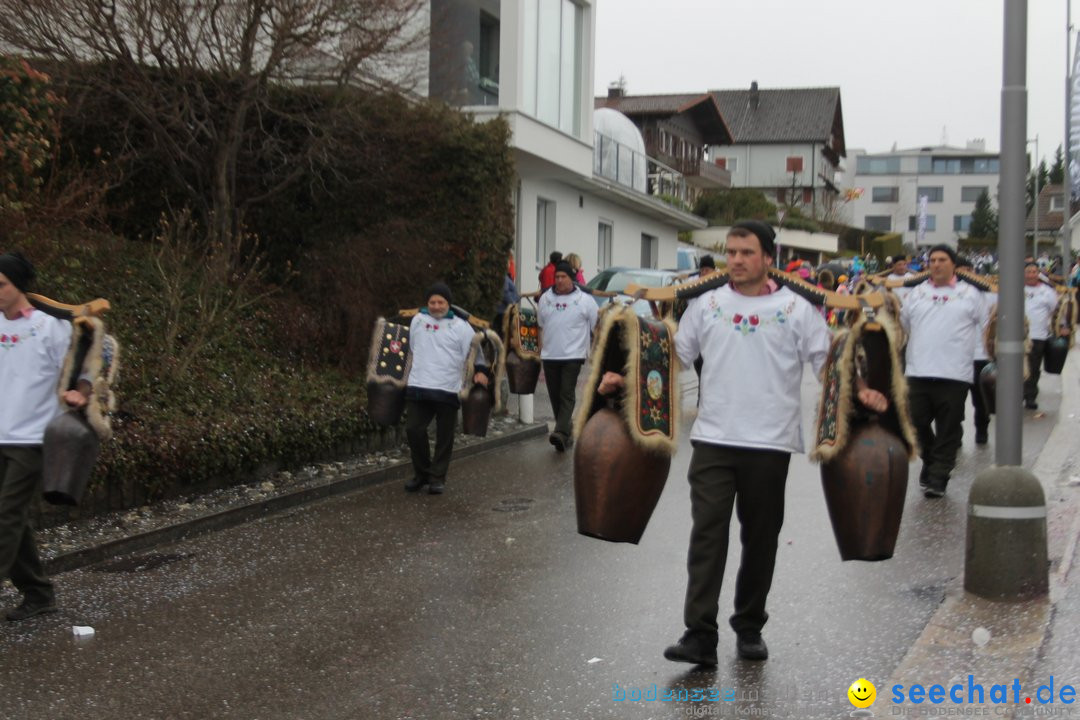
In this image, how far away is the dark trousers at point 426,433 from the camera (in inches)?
410

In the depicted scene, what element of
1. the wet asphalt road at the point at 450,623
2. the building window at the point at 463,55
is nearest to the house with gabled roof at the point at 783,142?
the building window at the point at 463,55

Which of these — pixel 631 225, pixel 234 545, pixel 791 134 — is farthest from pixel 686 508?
pixel 791 134

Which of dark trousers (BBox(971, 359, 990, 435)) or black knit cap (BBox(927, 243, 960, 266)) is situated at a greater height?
black knit cap (BBox(927, 243, 960, 266))

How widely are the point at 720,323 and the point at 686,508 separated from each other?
4004 millimetres

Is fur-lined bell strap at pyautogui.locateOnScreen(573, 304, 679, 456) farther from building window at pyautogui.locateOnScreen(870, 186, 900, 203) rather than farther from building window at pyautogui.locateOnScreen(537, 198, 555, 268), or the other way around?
building window at pyautogui.locateOnScreen(870, 186, 900, 203)

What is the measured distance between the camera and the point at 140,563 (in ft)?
26.8

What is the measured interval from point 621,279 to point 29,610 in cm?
1766

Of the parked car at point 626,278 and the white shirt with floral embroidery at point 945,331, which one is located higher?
the parked car at point 626,278

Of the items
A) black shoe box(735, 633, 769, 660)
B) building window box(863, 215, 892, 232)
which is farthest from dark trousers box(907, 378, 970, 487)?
building window box(863, 215, 892, 232)

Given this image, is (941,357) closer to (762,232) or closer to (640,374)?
(762,232)

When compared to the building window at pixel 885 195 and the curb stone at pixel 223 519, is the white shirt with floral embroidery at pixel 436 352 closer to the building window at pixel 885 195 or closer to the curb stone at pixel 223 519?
the curb stone at pixel 223 519

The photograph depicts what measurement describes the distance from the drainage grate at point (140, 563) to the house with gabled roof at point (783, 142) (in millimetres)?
67680

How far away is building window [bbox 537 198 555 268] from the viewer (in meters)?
24.6

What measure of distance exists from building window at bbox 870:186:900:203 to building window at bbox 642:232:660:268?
84.0 meters
